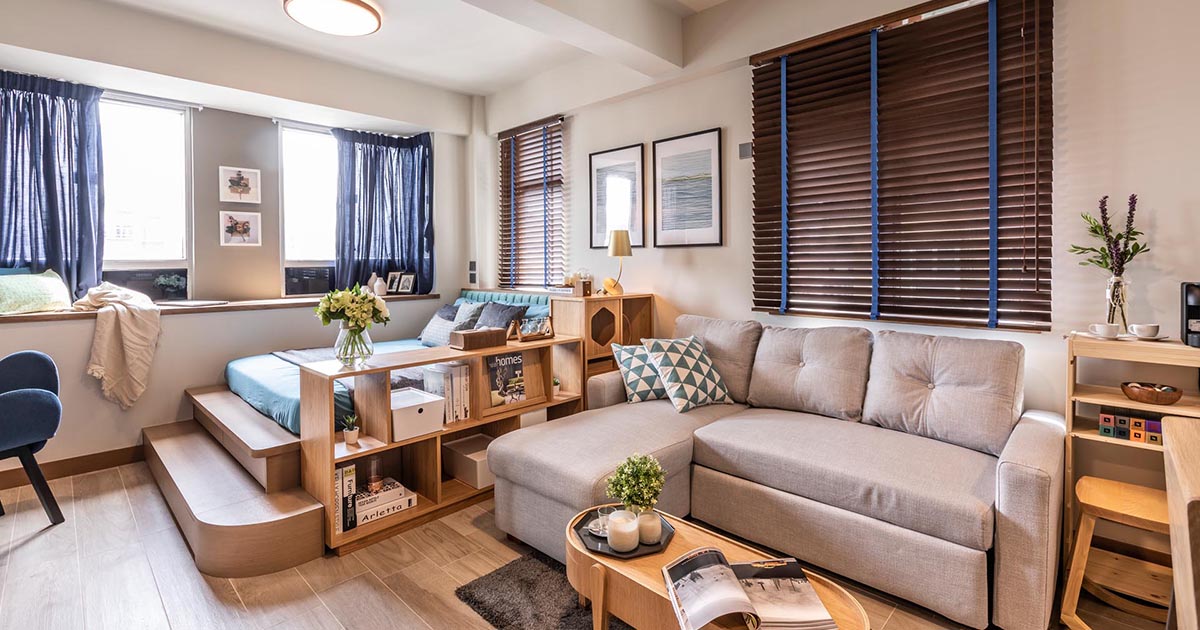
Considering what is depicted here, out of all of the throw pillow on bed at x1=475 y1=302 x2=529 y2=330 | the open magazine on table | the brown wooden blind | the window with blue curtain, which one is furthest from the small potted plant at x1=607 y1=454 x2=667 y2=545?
the brown wooden blind

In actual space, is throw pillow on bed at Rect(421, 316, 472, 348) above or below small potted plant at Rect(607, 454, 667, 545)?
above

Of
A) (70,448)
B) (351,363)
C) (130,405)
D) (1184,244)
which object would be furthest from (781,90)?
(70,448)

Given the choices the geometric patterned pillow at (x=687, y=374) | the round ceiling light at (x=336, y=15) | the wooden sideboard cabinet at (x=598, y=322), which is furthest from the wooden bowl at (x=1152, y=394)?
the round ceiling light at (x=336, y=15)

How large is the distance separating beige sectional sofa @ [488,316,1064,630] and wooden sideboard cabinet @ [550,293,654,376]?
0.52m

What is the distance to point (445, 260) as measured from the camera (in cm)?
555

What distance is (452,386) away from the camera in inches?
117

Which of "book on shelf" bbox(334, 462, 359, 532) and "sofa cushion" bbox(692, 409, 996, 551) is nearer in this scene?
"sofa cushion" bbox(692, 409, 996, 551)

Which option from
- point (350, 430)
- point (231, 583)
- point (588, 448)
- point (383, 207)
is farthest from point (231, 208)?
point (588, 448)

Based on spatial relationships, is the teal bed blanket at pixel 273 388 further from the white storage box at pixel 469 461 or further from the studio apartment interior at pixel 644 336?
the white storage box at pixel 469 461

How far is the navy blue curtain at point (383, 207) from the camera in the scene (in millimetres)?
5094

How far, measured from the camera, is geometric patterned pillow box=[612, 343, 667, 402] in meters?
3.29

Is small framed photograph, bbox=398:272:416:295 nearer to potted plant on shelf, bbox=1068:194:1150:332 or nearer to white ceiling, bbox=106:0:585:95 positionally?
white ceiling, bbox=106:0:585:95

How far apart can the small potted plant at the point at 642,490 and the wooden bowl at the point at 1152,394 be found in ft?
5.99

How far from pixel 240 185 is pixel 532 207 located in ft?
7.85
